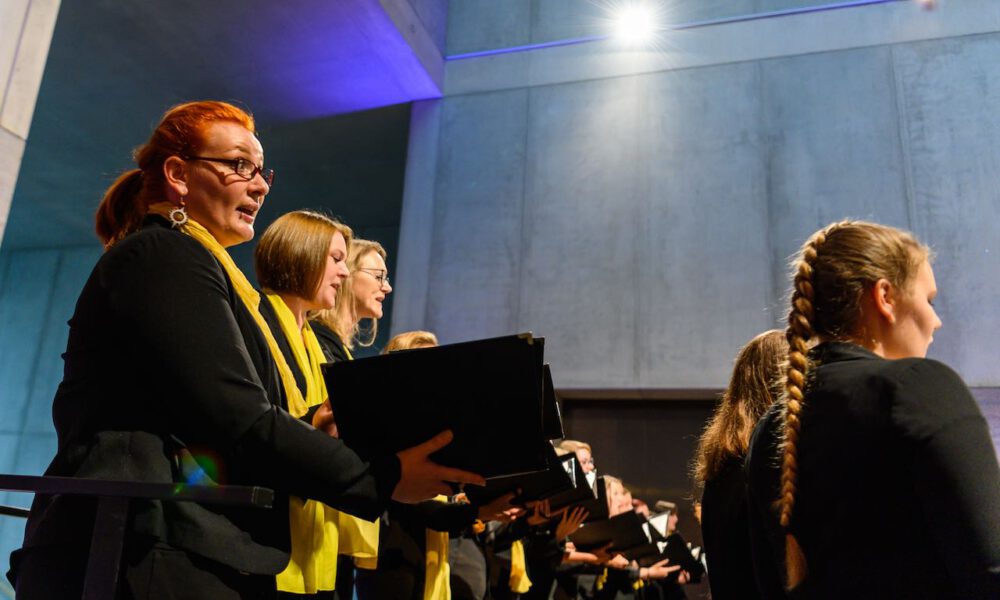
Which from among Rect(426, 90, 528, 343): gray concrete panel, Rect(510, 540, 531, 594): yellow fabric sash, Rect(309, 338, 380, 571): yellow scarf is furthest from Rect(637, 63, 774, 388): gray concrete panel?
Rect(309, 338, 380, 571): yellow scarf

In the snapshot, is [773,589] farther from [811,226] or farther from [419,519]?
[811,226]

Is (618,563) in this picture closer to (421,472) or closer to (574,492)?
(574,492)

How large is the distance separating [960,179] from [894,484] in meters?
5.34

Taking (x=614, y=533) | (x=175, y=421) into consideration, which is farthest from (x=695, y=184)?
(x=175, y=421)

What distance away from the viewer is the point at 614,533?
3662mm

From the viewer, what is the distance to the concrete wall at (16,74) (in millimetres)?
2697

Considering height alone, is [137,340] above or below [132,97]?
below

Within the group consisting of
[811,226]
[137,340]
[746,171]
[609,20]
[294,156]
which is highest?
[609,20]

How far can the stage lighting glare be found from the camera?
6848mm

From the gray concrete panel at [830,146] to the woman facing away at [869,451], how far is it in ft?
15.0

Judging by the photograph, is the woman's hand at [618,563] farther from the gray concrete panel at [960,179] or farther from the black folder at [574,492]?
the gray concrete panel at [960,179]

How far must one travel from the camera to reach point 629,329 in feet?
20.1

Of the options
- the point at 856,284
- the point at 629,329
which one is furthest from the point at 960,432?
the point at 629,329

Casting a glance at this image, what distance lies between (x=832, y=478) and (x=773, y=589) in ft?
1.20
